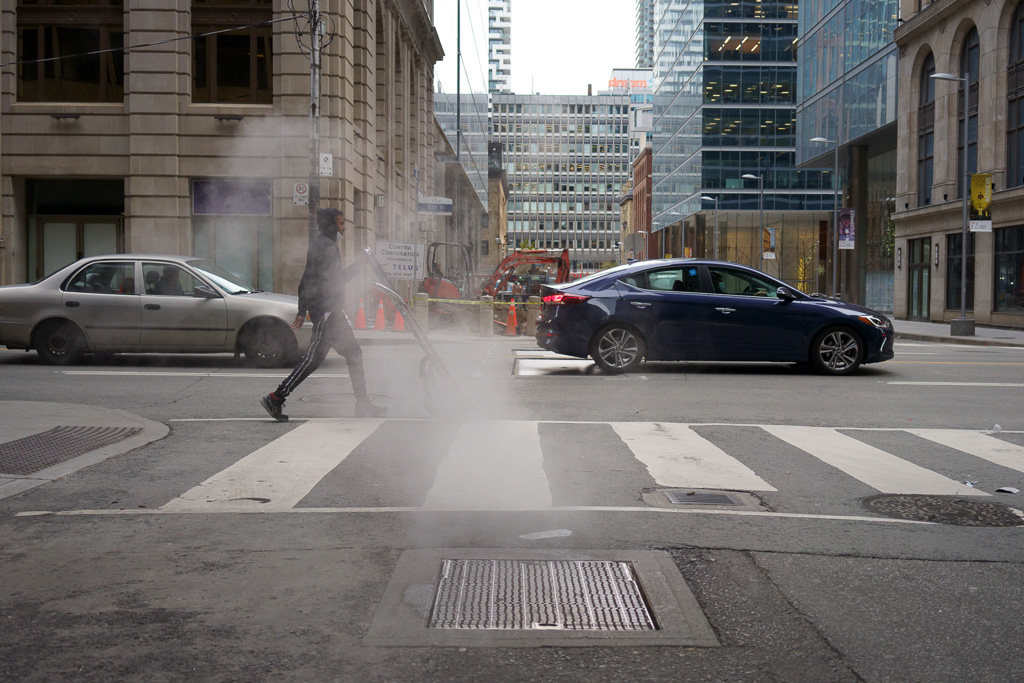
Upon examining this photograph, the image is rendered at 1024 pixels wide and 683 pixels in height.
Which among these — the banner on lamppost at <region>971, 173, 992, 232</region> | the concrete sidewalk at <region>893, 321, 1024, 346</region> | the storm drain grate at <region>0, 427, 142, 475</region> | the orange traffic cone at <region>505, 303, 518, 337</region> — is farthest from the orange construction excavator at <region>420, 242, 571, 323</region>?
the storm drain grate at <region>0, 427, 142, 475</region>

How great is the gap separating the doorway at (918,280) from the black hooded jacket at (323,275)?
31.9m

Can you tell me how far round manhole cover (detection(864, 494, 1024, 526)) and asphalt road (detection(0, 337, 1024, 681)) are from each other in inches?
4.7

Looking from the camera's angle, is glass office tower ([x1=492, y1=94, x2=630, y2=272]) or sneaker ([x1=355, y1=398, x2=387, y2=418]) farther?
glass office tower ([x1=492, y1=94, x2=630, y2=272])

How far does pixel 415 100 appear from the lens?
4069cm

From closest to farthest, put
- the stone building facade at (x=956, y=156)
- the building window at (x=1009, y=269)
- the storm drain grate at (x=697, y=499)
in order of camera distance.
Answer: the storm drain grate at (x=697, y=499), the building window at (x=1009, y=269), the stone building facade at (x=956, y=156)

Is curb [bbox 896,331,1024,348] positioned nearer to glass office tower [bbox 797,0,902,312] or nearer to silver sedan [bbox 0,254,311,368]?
glass office tower [bbox 797,0,902,312]

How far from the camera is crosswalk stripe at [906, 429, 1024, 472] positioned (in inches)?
273

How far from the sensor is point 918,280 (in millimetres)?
36781

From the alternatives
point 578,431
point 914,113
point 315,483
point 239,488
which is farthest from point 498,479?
point 914,113

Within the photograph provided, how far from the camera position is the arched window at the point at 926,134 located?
35906 mm

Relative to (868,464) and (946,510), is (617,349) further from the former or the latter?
(946,510)

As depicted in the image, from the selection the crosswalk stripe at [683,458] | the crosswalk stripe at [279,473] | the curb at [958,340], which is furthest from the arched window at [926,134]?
the crosswalk stripe at [279,473]

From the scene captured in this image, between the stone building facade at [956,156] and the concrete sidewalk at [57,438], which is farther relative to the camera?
the stone building facade at [956,156]

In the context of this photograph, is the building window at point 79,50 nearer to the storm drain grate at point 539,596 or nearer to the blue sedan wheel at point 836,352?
the storm drain grate at point 539,596
